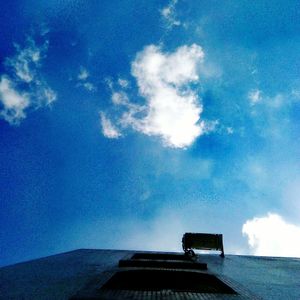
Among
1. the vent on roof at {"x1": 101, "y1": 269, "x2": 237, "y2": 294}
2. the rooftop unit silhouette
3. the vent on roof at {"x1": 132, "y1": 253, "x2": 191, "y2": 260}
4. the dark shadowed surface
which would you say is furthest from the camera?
the vent on roof at {"x1": 132, "y1": 253, "x2": 191, "y2": 260}

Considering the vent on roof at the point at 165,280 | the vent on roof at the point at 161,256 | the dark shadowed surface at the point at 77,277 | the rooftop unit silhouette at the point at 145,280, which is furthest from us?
the vent on roof at the point at 161,256

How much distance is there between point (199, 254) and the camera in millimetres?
13305

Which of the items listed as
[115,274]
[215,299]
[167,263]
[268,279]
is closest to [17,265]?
[115,274]

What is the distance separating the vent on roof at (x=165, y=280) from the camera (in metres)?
7.72

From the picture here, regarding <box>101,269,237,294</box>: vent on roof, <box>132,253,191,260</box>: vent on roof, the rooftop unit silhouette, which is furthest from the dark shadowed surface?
<box>132,253,191,260</box>: vent on roof

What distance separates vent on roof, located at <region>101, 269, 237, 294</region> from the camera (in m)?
7.72

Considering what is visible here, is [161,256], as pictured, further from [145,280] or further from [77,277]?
[77,277]

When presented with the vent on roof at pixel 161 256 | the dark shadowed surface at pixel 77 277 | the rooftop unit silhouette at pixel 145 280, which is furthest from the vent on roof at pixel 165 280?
the vent on roof at pixel 161 256

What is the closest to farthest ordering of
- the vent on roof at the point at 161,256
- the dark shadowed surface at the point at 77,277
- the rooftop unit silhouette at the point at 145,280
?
the rooftop unit silhouette at the point at 145,280, the dark shadowed surface at the point at 77,277, the vent on roof at the point at 161,256

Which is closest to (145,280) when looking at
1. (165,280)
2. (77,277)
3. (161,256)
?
(165,280)

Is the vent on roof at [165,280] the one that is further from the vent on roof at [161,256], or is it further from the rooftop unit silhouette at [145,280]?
the vent on roof at [161,256]

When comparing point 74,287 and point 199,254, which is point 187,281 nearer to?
point 74,287

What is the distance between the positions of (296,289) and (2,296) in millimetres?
6740

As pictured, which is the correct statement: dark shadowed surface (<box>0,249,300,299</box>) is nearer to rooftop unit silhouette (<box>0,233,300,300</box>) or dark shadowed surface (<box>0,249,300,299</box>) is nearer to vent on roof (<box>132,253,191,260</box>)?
rooftop unit silhouette (<box>0,233,300,300</box>)
